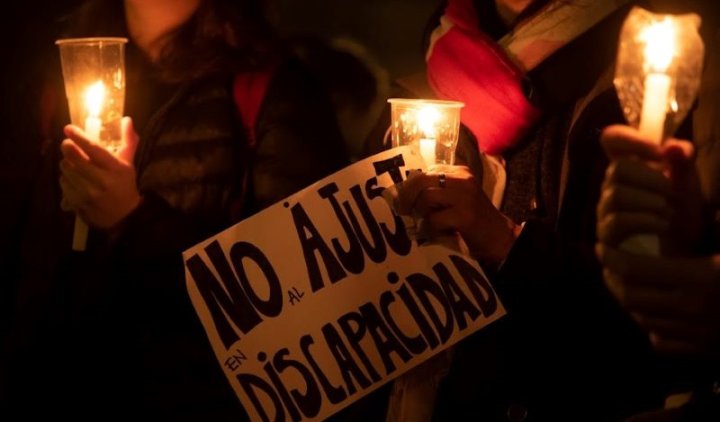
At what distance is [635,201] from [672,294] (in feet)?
0.68

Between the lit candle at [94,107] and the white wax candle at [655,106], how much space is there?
4.82 feet

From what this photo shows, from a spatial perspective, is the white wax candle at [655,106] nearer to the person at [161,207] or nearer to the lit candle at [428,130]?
the lit candle at [428,130]

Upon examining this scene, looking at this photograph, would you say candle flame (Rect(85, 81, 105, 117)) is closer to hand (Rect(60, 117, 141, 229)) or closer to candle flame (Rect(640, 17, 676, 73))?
hand (Rect(60, 117, 141, 229))

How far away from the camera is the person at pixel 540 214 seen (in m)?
2.14

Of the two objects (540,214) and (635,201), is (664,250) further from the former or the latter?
(540,214)

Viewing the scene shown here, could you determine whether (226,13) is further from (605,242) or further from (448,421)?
(605,242)

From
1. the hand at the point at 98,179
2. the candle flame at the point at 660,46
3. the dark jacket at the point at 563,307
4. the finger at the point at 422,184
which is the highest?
the hand at the point at 98,179

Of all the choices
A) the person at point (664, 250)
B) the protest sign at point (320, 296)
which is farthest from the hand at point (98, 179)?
the person at point (664, 250)

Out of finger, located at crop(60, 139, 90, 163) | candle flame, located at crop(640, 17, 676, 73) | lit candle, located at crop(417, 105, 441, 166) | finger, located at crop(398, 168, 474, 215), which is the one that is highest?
finger, located at crop(60, 139, 90, 163)

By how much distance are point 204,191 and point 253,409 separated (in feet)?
2.22

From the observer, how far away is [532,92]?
2324 millimetres

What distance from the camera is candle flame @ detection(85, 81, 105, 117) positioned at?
2420 mm

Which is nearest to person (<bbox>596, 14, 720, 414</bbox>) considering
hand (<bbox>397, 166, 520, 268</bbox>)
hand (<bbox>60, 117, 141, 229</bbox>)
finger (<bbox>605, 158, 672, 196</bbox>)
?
finger (<bbox>605, 158, 672, 196</bbox>)

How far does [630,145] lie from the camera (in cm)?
157
